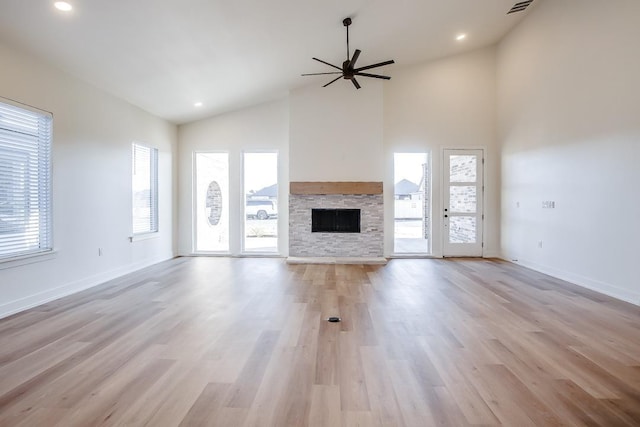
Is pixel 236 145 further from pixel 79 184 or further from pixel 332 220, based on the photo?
pixel 79 184

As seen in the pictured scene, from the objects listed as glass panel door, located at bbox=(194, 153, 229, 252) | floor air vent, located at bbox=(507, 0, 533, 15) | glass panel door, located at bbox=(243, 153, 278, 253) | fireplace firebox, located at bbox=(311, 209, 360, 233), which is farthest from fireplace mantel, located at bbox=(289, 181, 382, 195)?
floor air vent, located at bbox=(507, 0, 533, 15)

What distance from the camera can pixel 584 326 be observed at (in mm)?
3020

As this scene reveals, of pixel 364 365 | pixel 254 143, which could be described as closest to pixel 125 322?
pixel 364 365

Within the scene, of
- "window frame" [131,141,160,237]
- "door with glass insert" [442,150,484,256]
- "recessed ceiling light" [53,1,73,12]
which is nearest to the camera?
"recessed ceiling light" [53,1,73,12]

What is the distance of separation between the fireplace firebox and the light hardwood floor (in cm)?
243

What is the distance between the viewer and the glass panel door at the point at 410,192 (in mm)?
6832

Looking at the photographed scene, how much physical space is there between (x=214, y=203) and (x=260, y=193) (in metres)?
1.02

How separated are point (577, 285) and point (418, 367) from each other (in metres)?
3.65

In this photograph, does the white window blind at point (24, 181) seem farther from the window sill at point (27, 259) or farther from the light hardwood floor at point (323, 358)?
the light hardwood floor at point (323, 358)

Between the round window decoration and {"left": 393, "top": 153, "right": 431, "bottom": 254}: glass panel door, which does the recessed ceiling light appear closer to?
the round window decoration

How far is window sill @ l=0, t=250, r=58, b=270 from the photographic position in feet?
10.9

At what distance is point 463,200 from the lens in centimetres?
679

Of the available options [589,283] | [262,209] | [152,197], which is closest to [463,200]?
[589,283]

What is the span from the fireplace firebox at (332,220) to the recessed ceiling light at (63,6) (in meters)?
4.62
